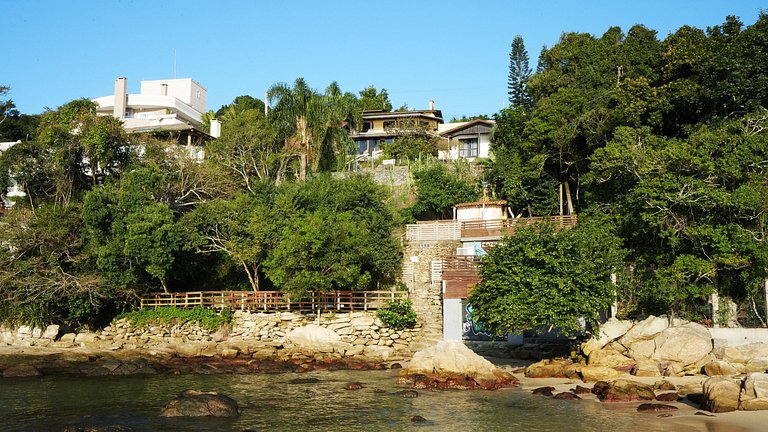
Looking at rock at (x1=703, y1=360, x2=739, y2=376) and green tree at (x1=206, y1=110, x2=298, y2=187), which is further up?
green tree at (x1=206, y1=110, x2=298, y2=187)

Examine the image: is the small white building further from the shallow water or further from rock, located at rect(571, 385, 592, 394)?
rock, located at rect(571, 385, 592, 394)

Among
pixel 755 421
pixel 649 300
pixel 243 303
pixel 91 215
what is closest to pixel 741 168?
pixel 649 300

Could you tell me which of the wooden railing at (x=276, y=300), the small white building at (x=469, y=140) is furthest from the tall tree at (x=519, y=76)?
the wooden railing at (x=276, y=300)

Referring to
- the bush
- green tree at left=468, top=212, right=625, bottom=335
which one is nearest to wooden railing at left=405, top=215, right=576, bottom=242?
the bush

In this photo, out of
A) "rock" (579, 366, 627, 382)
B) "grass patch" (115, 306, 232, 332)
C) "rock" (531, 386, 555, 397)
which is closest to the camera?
"rock" (531, 386, 555, 397)

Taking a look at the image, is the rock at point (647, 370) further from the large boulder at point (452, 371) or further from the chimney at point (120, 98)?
the chimney at point (120, 98)

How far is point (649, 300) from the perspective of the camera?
3216 centimetres

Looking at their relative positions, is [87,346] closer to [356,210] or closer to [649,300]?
[356,210]

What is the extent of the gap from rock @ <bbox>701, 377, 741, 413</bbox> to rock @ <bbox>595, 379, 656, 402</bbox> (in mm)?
2206

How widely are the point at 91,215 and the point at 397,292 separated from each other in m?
16.3

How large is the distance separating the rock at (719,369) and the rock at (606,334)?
4.36 meters

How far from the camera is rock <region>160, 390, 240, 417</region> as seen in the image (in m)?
22.0

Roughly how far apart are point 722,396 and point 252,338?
23667mm

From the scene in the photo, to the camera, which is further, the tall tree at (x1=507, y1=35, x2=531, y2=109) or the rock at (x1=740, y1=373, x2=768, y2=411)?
the tall tree at (x1=507, y1=35, x2=531, y2=109)
